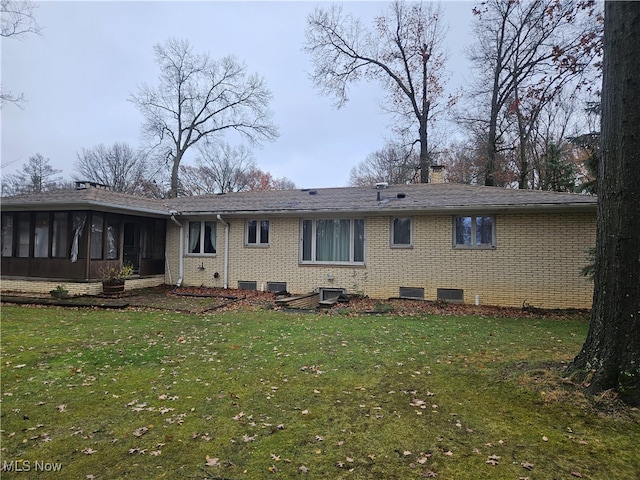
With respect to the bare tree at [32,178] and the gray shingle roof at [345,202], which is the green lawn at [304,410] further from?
the bare tree at [32,178]

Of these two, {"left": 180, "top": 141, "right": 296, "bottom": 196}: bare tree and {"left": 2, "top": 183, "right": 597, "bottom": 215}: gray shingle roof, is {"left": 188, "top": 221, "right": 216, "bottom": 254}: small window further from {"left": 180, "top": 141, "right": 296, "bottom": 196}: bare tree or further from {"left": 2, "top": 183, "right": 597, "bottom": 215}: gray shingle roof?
{"left": 180, "top": 141, "right": 296, "bottom": 196}: bare tree

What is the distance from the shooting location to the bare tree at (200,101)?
28.3 meters

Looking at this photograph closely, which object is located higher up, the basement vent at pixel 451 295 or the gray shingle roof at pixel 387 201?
the gray shingle roof at pixel 387 201

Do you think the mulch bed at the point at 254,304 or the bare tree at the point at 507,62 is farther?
the bare tree at the point at 507,62

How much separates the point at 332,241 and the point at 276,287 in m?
2.62

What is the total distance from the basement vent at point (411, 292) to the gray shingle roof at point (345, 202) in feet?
8.28

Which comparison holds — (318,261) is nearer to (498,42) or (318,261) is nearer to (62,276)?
(62,276)

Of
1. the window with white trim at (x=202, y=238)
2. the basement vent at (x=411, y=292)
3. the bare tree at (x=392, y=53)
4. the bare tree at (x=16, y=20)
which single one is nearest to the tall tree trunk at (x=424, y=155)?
the bare tree at (x=392, y=53)

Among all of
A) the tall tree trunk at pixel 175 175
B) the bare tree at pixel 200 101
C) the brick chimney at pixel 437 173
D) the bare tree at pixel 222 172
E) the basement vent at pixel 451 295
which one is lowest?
the basement vent at pixel 451 295

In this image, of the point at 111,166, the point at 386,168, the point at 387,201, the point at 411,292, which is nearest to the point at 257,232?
the point at 387,201

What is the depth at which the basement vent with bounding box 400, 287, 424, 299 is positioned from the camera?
444 inches

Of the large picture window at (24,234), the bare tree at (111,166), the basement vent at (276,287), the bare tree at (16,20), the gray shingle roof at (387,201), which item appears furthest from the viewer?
the bare tree at (111,166)

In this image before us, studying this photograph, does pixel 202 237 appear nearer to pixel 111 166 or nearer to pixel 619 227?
pixel 619 227

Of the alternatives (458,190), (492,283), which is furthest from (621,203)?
(458,190)
